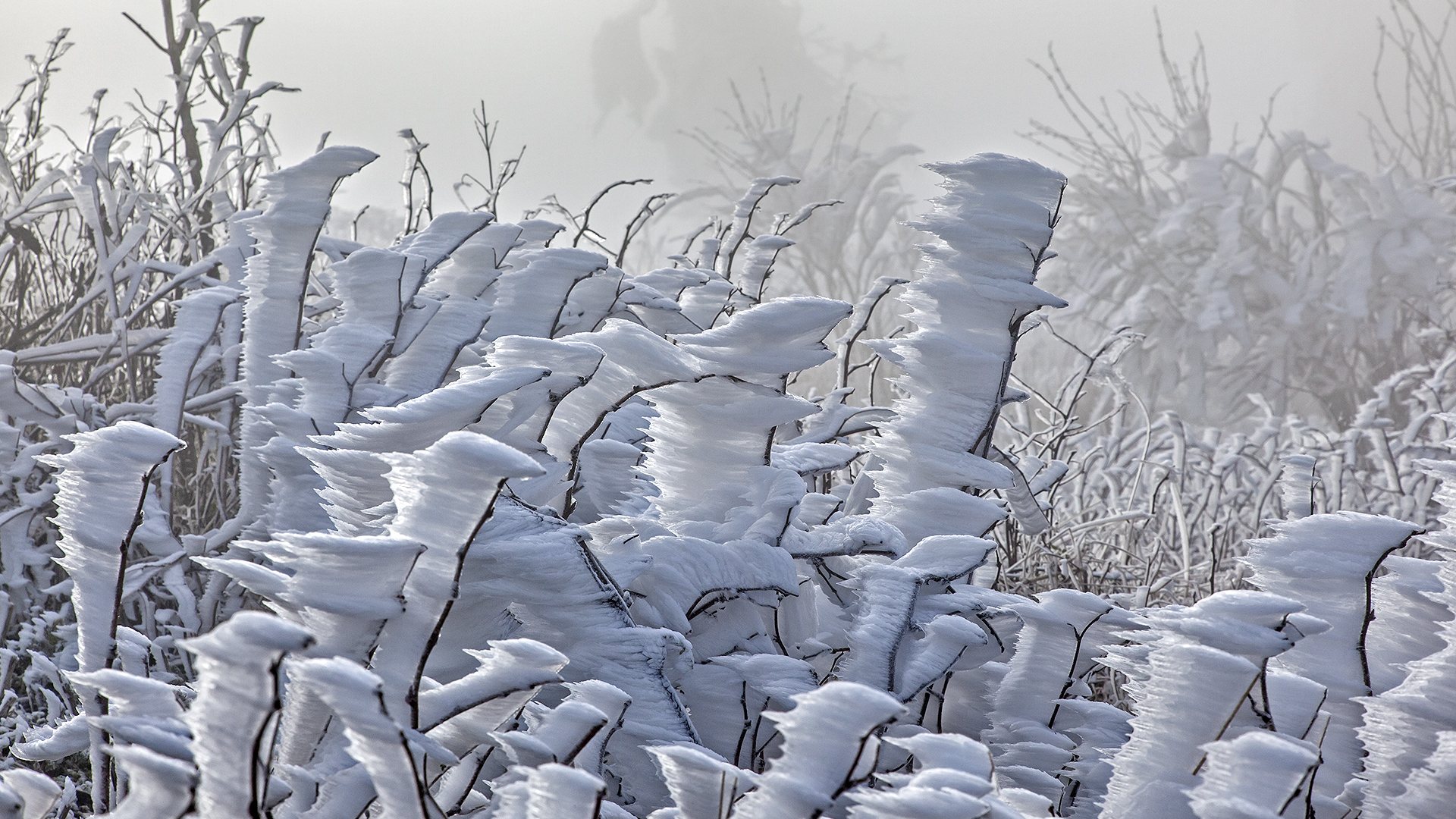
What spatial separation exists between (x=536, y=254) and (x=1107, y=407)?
175 inches

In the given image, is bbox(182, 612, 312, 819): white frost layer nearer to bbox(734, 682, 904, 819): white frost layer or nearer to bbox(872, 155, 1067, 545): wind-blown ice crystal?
bbox(734, 682, 904, 819): white frost layer

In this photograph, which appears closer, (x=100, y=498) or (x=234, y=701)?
(x=234, y=701)

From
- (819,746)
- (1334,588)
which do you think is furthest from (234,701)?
(1334,588)

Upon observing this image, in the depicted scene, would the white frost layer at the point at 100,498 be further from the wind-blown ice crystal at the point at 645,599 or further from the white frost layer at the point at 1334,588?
the white frost layer at the point at 1334,588

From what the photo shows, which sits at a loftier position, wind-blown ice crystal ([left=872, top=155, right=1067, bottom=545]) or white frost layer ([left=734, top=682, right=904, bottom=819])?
wind-blown ice crystal ([left=872, top=155, right=1067, bottom=545])

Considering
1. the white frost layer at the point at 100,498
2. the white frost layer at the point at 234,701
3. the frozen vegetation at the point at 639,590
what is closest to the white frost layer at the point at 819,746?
the frozen vegetation at the point at 639,590

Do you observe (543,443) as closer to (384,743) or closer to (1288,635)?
(384,743)

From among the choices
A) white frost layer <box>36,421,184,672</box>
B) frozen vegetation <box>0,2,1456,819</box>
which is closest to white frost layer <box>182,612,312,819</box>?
frozen vegetation <box>0,2,1456,819</box>

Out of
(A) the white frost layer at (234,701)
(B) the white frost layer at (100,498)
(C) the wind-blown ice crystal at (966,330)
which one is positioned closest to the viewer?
(A) the white frost layer at (234,701)

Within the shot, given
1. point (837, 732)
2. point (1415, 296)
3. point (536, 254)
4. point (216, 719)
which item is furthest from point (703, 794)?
point (1415, 296)

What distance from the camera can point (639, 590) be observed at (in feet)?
2.04

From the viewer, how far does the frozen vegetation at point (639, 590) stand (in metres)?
0.40

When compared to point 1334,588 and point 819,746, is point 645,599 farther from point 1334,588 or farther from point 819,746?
point 1334,588

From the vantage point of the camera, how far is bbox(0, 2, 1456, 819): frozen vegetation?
397 millimetres
